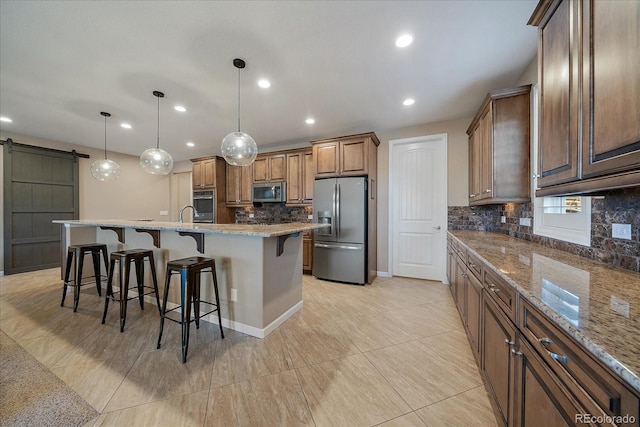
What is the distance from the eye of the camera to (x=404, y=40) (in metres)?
2.00

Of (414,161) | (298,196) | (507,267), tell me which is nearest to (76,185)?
(298,196)

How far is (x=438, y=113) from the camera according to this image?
348 cm

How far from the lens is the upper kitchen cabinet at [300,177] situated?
180 inches

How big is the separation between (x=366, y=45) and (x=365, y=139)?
5.87ft

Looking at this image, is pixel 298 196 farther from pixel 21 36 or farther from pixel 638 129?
pixel 638 129

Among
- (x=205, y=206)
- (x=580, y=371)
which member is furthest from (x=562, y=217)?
(x=205, y=206)

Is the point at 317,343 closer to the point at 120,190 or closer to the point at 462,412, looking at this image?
the point at 462,412

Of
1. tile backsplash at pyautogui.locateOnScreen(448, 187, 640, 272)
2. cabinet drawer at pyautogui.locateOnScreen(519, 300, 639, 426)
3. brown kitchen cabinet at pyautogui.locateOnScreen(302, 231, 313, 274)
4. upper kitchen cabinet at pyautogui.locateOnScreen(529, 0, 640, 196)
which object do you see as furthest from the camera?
brown kitchen cabinet at pyautogui.locateOnScreen(302, 231, 313, 274)

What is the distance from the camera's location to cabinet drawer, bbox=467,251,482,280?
5.55 ft

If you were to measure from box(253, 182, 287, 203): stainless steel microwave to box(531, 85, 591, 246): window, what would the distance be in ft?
12.3

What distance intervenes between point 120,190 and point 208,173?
7.67 ft

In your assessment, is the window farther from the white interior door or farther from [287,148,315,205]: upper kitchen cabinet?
[287,148,315,205]: upper kitchen cabinet

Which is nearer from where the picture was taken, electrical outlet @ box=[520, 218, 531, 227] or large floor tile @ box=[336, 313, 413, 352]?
large floor tile @ box=[336, 313, 413, 352]

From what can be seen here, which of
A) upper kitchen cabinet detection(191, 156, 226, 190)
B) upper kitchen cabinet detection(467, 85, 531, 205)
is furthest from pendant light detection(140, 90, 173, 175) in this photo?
upper kitchen cabinet detection(467, 85, 531, 205)
